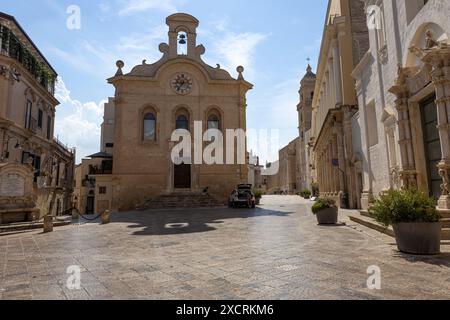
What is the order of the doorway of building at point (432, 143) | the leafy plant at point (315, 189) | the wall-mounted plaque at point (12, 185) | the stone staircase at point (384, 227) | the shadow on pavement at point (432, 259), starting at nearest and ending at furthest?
the shadow on pavement at point (432, 259)
the stone staircase at point (384, 227)
the doorway of building at point (432, 143)
the wall-mounted plaque at point (12, 185)
the leafy plant at point (315, 189)

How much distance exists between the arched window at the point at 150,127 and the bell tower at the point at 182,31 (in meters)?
6.06

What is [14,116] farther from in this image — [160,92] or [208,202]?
[208,202]

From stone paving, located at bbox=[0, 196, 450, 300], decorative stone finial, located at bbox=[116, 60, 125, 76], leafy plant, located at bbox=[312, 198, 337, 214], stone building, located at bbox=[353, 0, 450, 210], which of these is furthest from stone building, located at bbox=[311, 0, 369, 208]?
decorative stone finial, located at bbox=[116, 60, 125, 76]

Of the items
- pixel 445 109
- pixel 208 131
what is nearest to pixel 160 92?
pixel 208 131

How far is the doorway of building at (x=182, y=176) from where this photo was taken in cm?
2530

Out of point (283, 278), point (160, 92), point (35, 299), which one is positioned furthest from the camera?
point (160, 92)

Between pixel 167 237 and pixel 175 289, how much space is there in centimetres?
495

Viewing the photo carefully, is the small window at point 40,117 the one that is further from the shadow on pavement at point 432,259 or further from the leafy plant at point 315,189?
the leafy plant at point 315,189

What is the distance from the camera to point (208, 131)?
26047 mm

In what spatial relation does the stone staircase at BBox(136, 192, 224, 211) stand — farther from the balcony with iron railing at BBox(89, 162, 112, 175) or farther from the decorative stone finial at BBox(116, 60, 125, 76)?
the decorative stone finial at BBox(116, 60, 125, 76)

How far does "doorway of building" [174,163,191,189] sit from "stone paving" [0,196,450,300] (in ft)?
56.9

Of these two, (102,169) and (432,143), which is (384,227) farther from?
(102,169)

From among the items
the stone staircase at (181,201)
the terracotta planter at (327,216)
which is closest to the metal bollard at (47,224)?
the terracotta planter at (327,216)

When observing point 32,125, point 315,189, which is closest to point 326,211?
point 32,125
